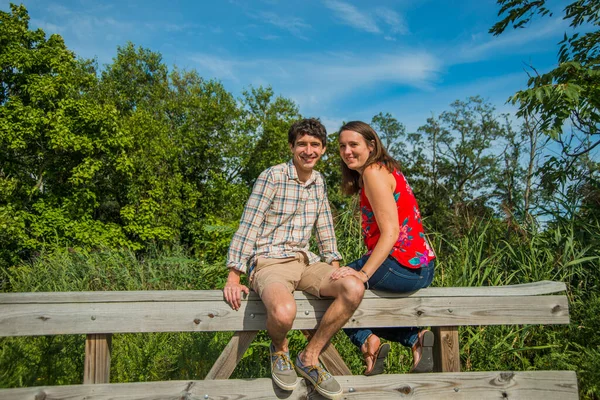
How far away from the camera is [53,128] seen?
45.3ft

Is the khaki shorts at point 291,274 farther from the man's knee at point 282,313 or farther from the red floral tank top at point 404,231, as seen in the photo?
the red floral tank top at point 404,231

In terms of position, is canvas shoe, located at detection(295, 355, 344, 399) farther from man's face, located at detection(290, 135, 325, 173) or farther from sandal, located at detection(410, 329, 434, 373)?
man's face, located at detection(290, 135, 325, 173)

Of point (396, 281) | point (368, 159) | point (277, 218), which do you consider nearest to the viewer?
point (396, 281)

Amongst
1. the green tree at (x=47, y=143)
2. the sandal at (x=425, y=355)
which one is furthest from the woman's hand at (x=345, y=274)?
the green tree at (x=47, y=143)

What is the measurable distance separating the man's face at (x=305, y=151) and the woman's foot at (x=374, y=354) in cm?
102

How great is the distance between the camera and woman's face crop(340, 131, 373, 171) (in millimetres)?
2633

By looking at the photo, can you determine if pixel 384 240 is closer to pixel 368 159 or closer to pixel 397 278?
pixel 397 278

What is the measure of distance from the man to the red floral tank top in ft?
0.98

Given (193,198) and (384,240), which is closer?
(384,240)

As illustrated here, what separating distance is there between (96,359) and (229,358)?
0.67m

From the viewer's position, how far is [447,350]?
2506mm

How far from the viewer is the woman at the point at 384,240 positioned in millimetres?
2377

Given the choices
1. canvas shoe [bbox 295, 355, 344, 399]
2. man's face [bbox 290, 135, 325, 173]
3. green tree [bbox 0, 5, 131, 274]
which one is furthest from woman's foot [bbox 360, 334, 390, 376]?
green tree [bbox 0, 5, 131, 274]

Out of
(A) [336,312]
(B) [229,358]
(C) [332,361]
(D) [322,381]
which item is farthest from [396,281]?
(B) [229,358]
